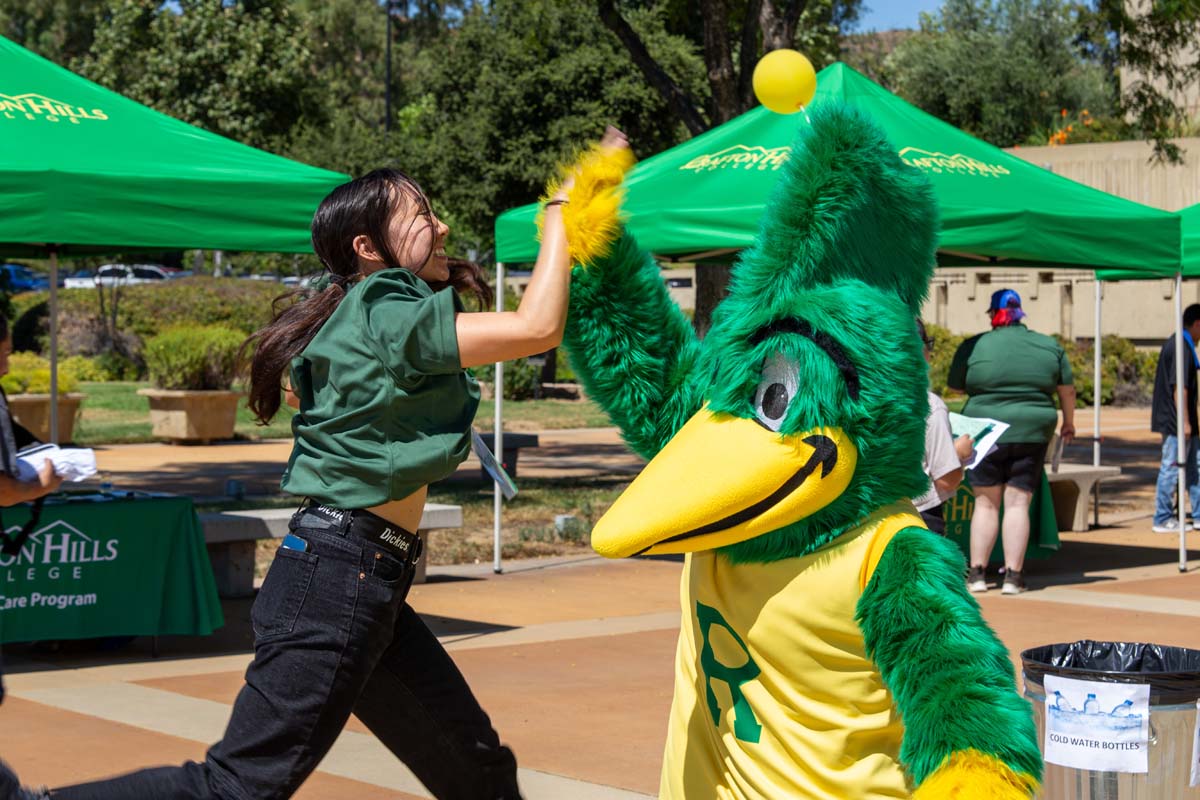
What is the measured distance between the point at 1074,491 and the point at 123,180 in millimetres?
8247

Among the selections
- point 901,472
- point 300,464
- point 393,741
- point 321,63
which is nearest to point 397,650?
point 393,741

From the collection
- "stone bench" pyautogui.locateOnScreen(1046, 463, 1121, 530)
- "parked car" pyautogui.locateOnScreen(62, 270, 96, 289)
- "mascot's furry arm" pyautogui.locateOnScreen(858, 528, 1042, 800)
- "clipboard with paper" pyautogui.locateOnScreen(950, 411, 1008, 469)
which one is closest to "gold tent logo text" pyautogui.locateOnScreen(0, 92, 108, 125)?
"clipboard with paper" pyautogui.locateOnScreen(950, 411, 1008, 469)

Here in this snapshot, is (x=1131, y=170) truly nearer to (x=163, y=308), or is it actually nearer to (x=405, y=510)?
(x=163, y=308)

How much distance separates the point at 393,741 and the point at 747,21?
1114cm

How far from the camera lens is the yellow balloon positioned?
3.38 metres

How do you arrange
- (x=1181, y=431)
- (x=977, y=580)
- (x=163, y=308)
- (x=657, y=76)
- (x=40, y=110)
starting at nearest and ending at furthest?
(x=40, y=110)
(x=977, y=580)
(x=1181, y=431)
(x=657, y=76)
(x=163, y=308)

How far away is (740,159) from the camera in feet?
29.9

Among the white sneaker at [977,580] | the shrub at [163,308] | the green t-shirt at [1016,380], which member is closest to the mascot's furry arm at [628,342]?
the green t-shirt at [1016,380]

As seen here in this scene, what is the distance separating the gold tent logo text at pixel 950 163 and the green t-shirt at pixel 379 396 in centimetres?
645

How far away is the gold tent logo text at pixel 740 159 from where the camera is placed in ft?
29.7

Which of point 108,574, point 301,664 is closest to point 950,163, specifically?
point 108,574

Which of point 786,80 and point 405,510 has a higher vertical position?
point 786,80

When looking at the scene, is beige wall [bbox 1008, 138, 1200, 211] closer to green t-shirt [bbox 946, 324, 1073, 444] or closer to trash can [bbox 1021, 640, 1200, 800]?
green t-shirt [bbox 946, 324, 1073, 444]

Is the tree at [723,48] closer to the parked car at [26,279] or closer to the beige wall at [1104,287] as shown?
the beige wall at [1104,287]
